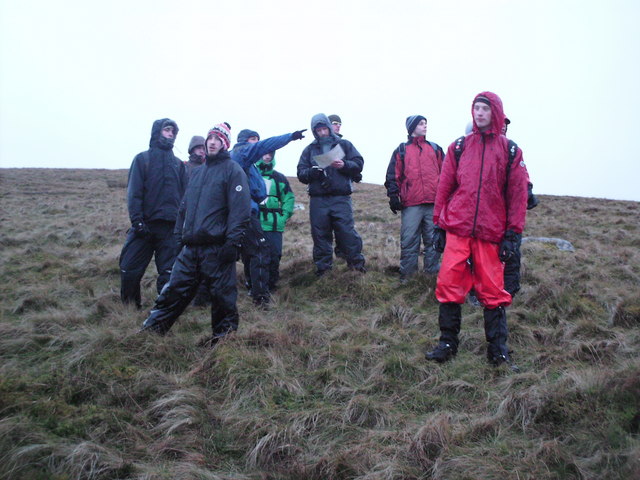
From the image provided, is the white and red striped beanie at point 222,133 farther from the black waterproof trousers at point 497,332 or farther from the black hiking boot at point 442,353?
the black waterproof trousers at point 497,332

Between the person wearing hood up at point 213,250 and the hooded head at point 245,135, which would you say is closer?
the person wearing hood up at point 213,250

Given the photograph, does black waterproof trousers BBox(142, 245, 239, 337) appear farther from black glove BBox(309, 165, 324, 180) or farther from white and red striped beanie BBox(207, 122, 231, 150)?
black glove BBox(309, 165, 324, 180)

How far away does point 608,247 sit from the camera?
9742mm

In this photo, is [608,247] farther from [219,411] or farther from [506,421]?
[219,411]

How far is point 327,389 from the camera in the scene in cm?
380

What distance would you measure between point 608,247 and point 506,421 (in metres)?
8.15

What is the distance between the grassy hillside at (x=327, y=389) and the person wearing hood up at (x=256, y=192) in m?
0.27

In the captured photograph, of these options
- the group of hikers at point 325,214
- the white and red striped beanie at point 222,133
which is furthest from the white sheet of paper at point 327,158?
the white and red striped beanie at point 222,133

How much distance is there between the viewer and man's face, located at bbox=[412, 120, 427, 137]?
21.8 feet

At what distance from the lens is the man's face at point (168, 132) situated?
20.5ft

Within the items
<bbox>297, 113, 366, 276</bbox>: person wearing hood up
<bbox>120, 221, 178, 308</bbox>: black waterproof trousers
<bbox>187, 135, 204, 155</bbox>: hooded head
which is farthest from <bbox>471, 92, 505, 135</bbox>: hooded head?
<bbox>187, 135, 204, 155</bbox>: hooded head

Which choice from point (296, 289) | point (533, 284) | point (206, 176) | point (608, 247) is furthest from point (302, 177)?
point (608, 247)

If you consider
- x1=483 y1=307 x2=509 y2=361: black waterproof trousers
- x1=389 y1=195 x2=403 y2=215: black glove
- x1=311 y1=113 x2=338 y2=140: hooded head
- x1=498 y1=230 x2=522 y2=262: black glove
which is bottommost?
x1=483 y1=307 x2=509 y2=361: black waterproof trousers

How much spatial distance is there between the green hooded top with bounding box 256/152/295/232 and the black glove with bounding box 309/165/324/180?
0.53 meters
